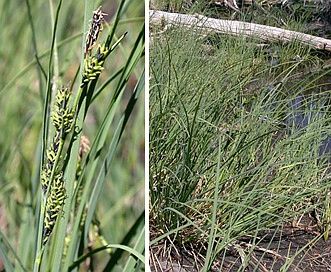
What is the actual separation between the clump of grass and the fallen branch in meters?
0.02

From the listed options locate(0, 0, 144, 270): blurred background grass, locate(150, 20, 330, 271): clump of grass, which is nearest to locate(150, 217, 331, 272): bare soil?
locate(150, 20, 330, 271): clump of grass

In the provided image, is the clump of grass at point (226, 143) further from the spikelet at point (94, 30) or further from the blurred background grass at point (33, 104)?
the spikelet at point (94, 30)

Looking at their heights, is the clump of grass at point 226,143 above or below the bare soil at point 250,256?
above

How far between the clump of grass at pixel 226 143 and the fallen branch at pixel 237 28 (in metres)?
0.02

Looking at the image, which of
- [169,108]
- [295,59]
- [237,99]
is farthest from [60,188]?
[295,59]

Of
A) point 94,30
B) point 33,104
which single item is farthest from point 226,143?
point 94,30

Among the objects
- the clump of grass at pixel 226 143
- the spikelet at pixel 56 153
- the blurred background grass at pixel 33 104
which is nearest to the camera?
the spikelet at pixel 56 153

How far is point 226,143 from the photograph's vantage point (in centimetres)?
88

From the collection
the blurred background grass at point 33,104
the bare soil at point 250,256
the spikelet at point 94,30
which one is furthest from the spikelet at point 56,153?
the bare soil at point 250,256

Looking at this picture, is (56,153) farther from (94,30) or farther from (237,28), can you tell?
(237,28)

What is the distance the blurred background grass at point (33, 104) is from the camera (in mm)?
742

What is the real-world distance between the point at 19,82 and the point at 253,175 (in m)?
0.44

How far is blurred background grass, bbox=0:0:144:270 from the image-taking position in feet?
2.43

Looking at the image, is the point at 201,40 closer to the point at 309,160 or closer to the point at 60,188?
the point at 309,160
